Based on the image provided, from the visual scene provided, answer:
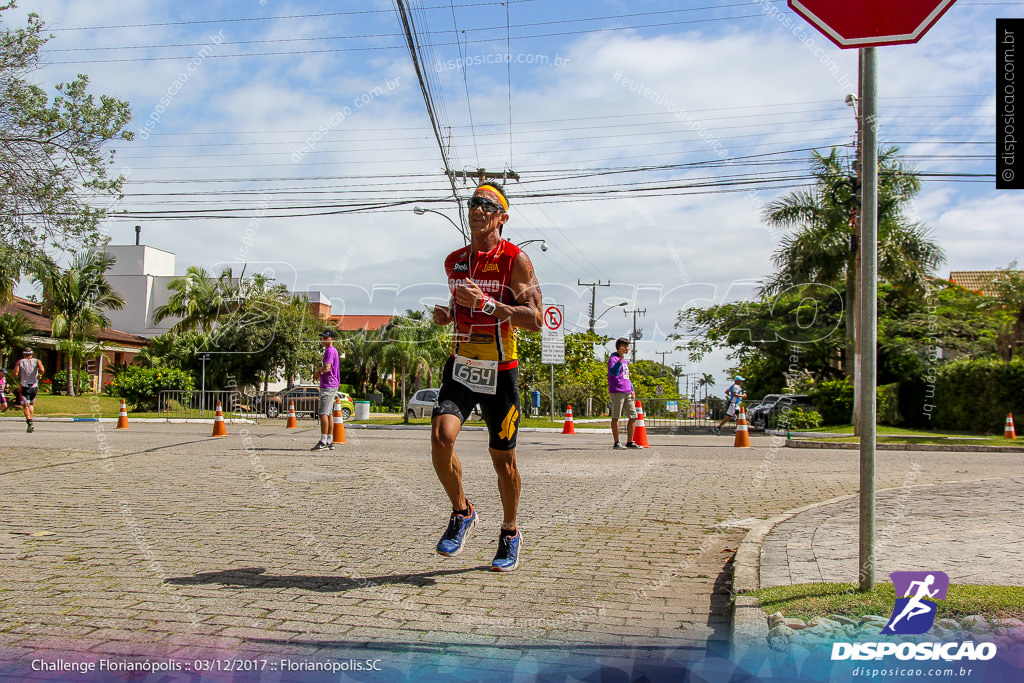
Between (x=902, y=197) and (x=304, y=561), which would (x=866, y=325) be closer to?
(x=304, y=561)

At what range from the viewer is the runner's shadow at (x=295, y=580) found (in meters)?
4.16

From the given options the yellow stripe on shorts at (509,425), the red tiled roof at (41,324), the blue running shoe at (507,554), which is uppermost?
the red tiled roof at (41,324)

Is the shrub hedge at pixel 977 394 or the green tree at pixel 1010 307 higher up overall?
the green tree at pixel 1010 307

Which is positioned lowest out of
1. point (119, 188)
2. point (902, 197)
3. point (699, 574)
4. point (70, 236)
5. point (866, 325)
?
point (699, 574)

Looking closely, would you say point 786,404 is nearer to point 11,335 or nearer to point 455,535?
point 455,535

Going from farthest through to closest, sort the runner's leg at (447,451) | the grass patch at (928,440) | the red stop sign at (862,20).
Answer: the grass patch at (928,440)
the runner's leg at (447,451)
the red stop sign at (862,20)

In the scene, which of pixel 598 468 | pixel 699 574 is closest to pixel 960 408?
pixel 598 468

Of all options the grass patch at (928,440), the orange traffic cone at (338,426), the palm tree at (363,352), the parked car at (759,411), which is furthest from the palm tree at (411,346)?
the orange traffic cone at (338,426)

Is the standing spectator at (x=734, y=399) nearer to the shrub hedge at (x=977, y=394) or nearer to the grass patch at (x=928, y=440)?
the grass patch at (x=928, y=440)

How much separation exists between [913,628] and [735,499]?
15.7 feet

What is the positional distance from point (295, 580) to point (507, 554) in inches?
47.0

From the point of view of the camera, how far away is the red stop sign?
134 inches

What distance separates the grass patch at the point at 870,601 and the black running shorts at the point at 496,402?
159 cm

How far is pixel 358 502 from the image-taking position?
705cm
